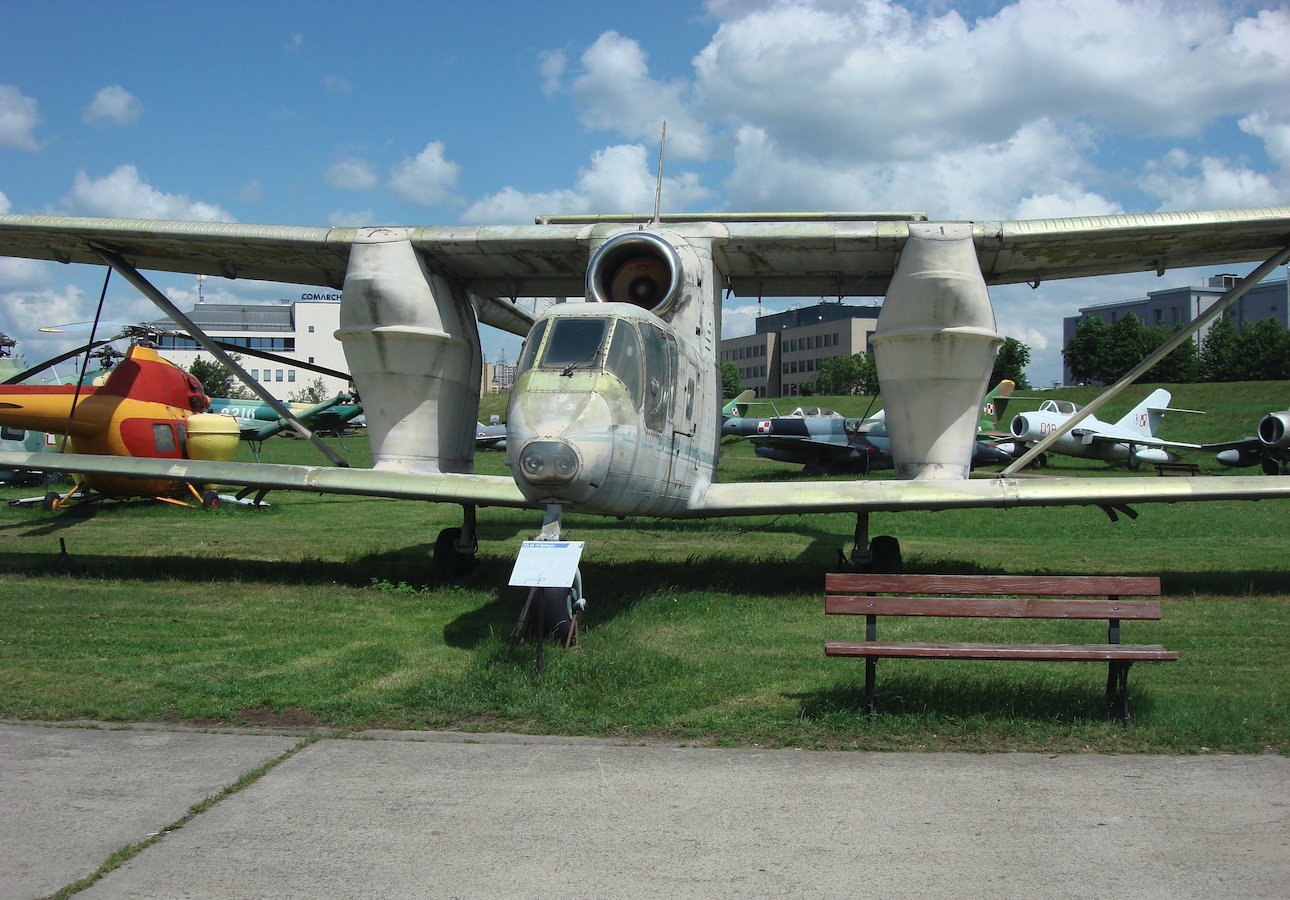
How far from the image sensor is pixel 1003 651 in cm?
523

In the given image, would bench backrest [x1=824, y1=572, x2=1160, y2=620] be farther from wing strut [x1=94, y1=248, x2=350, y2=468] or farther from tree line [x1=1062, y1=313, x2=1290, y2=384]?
tree line [x1=1062, y1=313, x2=1290, y2=384]

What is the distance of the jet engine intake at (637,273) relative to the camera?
962cm

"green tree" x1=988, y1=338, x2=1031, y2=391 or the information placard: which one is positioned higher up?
"green tree" x1=988, y1=338, x2=1031, y2=391

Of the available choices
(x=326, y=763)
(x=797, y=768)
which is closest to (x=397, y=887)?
(x=326, y=763)

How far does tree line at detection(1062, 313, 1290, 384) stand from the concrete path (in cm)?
7209

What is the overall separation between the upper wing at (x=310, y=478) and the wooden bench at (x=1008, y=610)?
14.8 ft

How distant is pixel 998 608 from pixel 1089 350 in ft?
299

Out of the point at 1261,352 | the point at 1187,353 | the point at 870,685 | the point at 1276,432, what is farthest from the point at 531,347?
the point at 1187,353

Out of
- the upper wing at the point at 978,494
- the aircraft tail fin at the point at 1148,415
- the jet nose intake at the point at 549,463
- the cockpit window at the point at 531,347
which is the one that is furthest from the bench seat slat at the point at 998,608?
the aircraft tail fin at the point at 1148,415

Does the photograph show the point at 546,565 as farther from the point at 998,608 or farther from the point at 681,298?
the point at 681,298

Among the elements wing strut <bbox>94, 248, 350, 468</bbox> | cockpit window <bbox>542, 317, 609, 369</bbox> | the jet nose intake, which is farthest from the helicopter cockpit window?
wing strut <bbox>94, 248, 350, 468</bbox>

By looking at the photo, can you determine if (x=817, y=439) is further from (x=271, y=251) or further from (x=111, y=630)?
(x=111, y=630)

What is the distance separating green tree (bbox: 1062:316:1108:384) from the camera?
8475 cm

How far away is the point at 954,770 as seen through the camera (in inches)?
185
